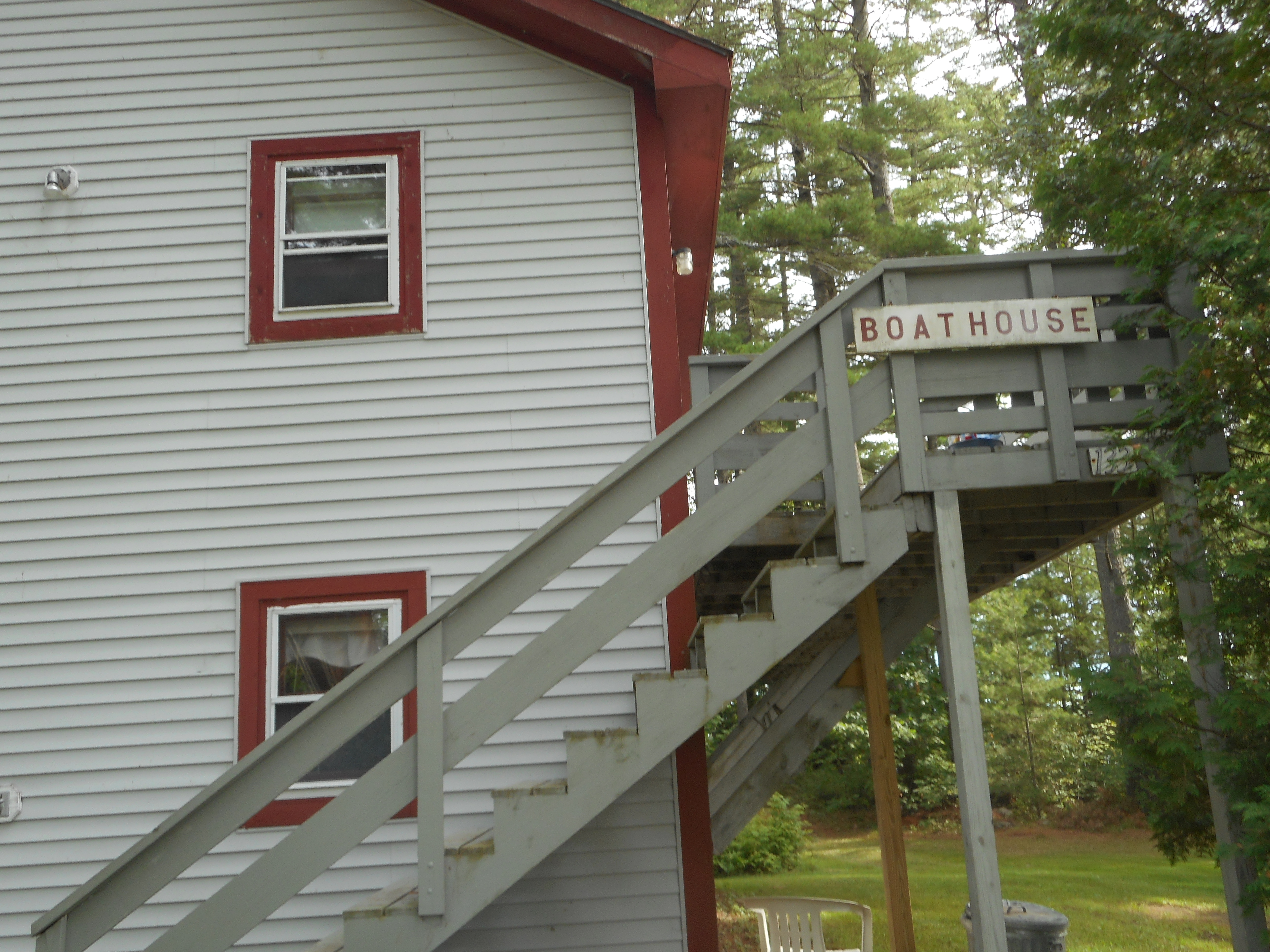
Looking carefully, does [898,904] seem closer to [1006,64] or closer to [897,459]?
[897,459]

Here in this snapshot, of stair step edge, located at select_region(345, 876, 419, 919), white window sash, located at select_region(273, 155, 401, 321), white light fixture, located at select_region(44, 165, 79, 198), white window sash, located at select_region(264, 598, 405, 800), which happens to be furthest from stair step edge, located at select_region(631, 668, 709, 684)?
white light fixture, located at select_region(44, 165, 79, 198)

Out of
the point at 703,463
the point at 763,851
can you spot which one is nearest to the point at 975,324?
the point at 703,463

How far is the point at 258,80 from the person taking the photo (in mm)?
6648

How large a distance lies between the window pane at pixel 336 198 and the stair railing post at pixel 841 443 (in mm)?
3122

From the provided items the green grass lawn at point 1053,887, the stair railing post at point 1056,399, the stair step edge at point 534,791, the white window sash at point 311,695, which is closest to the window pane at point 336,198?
the white window sash at point 311,695

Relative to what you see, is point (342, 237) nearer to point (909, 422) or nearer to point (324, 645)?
point (324, 645)

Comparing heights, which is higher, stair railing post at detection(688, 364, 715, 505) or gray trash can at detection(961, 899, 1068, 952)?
stair railing post at detection(688, 364, 715, 505)

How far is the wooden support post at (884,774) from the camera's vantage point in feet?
19.7

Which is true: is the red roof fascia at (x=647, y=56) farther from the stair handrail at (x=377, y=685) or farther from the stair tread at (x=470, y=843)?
the stair tread at (x=470, y=843)

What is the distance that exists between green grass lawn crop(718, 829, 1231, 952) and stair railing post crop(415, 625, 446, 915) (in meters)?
7.01

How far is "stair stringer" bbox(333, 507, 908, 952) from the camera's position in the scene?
405cm

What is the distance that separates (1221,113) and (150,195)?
625cm

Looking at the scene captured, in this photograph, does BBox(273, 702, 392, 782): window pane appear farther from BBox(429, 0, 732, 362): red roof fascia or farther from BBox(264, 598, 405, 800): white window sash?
BBox(429, 0, 732, 362): red roof fascia

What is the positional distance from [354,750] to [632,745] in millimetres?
2130
